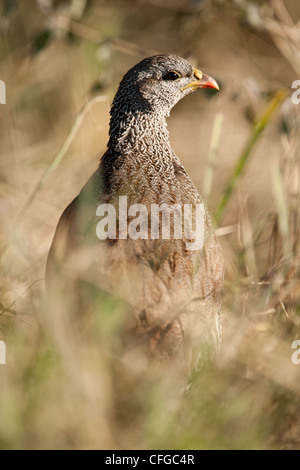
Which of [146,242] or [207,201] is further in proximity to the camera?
[207,201]

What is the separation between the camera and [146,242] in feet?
10.6

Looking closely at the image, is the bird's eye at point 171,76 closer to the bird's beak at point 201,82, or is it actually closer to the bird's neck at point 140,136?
the bird's beak at point 201,82

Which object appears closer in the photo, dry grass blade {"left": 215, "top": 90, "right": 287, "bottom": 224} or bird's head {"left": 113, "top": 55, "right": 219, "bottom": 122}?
dry grass blade {"left": 215, "top": 90, "right": 287, "bottom": 224}

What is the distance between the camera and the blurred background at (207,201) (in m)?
2.45

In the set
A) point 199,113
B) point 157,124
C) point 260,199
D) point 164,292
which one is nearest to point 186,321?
point 164,292

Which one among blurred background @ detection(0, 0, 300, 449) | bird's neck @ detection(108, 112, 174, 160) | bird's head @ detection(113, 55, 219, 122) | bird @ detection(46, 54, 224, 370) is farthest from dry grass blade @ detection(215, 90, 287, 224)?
bird's head @ detection(113, 55, 219, 122)

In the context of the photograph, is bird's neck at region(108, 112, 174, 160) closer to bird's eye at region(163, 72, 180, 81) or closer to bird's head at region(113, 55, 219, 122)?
bird's head at region(113, 55, 219, 122)

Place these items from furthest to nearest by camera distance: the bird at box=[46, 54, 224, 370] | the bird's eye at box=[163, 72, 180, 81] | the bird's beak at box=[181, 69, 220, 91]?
the bird's beak at box=[181, 69, 220, 91] < the bird's eye at box=[163, 72, 180, 81] < the bird at box=[46, 54, 224, 370]

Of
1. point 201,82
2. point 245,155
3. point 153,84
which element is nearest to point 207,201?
point 201,82

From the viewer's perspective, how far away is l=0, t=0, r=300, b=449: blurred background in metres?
2.45

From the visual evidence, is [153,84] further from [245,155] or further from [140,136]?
[245,155]

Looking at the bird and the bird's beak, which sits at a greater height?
the bird's beak

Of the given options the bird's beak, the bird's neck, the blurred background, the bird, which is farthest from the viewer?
the bird's beak

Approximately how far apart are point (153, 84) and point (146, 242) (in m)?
1.21
